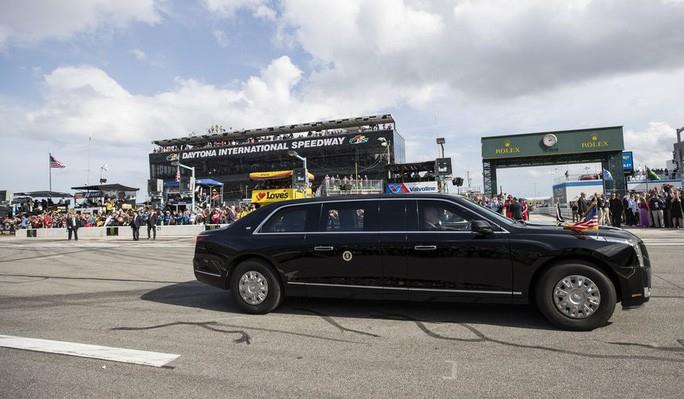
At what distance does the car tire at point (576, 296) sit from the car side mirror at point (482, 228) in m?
0.78

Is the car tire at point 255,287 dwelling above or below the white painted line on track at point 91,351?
above

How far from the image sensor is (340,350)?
170 inches

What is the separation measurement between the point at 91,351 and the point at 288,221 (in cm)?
275

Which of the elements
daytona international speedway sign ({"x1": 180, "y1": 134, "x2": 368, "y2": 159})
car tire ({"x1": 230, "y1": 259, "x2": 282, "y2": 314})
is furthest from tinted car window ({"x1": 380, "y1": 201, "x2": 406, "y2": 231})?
daytona international speedway sign ({"x1": 180, "y1": 134, "x2": 368, "y2": 159})

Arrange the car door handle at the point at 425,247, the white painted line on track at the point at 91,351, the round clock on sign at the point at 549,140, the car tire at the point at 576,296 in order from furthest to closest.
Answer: the round clock on sign at the point at 549,140 < the car door handle at the point at 425,247 < the car tire at the point at 576,296 < the white painted line on track at the point at 91,351

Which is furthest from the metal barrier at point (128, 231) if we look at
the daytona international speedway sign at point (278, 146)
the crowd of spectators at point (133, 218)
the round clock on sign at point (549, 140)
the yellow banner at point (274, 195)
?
the daytona international speedway sign at point (278, 146)

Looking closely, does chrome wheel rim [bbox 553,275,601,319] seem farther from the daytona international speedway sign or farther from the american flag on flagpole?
the daytona international speedway sign

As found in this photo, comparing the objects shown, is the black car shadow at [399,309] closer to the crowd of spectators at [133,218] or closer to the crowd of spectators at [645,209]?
the crowd of spectators at [645,209]

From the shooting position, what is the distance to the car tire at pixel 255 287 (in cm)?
578

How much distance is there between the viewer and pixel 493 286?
16.4 feet

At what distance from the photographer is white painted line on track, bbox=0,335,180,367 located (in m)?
4.12

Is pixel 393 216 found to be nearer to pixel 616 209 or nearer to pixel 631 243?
pixel 631 243

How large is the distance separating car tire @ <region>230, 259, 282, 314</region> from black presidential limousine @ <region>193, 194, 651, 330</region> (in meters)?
0.01

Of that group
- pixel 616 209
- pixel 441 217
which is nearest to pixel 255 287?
pixel 441 217
